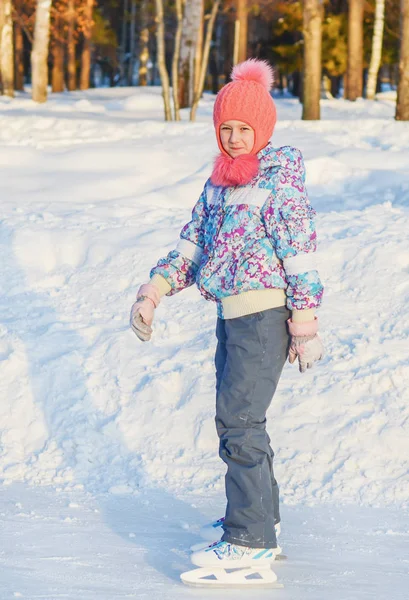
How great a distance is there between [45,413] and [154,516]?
1330 mm

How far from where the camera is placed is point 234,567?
3.74 m

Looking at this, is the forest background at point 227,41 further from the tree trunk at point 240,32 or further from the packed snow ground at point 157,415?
the packed snow ground at point 157,415

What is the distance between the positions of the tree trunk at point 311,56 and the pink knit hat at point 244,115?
13111mm

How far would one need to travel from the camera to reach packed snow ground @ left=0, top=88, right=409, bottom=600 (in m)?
4.00

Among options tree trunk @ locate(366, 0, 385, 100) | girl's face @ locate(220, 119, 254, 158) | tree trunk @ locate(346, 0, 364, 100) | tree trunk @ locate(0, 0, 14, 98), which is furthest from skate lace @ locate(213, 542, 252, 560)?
tree trunk @ locate(366, 0, 385, 100)

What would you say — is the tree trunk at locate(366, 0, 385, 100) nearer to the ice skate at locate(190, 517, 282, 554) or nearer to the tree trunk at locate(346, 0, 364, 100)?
the tree trunk at locate(346, 0, 364, 100)

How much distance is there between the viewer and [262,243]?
370cm

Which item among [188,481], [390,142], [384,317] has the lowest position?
[188,481]

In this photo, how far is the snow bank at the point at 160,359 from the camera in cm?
517

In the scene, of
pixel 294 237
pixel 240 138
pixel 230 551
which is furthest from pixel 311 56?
pixel 230 551

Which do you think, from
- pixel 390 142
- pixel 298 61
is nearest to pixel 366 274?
pixel 390 142

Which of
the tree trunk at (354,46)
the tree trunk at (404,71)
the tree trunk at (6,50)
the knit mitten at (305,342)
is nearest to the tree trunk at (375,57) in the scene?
the tree trunk at (354,46)

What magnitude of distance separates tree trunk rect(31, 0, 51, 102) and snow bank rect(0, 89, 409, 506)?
44.8ft

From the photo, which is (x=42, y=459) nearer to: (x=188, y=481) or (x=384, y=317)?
(x=188, y=481)
